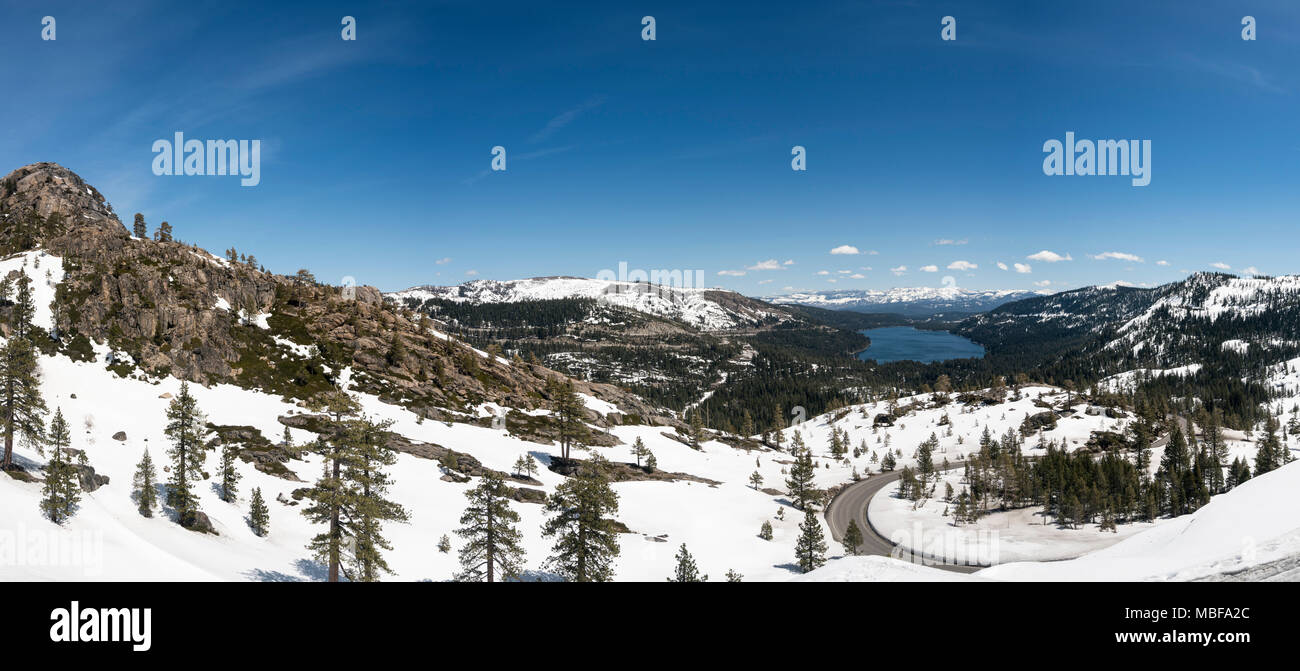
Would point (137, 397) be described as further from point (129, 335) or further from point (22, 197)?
point (22, 197)

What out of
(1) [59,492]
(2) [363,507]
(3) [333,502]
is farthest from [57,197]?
(2) [363,507]

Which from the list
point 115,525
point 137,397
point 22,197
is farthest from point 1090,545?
point 22,197

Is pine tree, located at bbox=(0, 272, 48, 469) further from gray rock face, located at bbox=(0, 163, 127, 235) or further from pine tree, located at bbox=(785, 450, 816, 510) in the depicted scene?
pine tree, located at bbox=(785, 450, 816, 510)

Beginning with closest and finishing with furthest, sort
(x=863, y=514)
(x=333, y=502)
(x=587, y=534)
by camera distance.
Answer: (x=333, y=502)
(x=587, y=534)
(x=863, y=514)

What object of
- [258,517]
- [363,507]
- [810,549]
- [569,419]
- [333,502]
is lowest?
[810,549]

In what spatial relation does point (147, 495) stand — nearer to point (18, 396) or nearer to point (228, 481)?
point (228, 481)

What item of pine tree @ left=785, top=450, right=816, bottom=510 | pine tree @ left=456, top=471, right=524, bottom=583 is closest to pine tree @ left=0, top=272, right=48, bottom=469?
pine tree @ left=456, top=471, right=524, bottom=583
